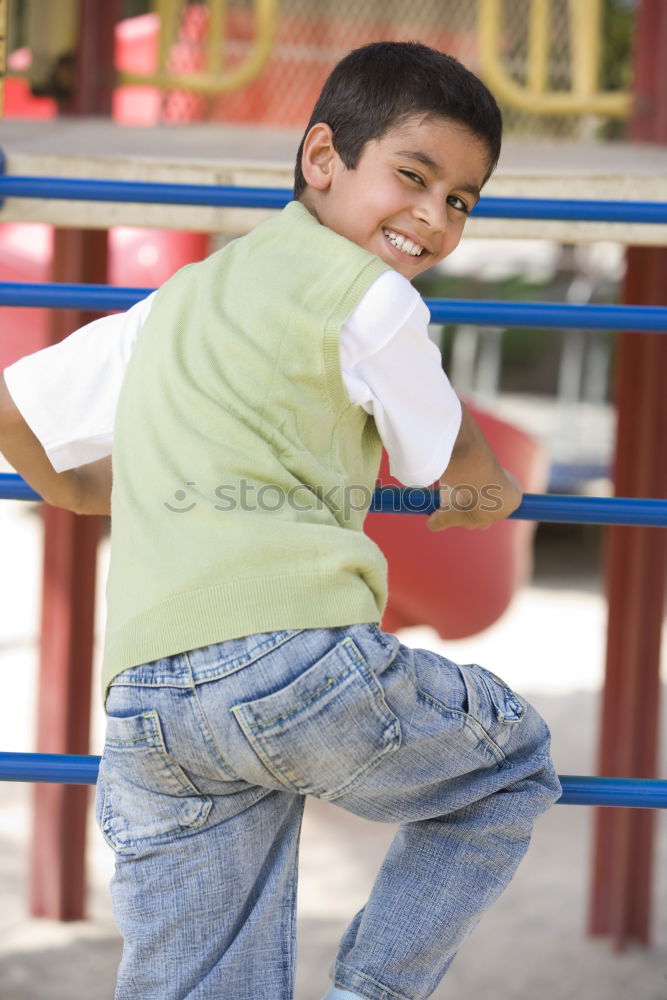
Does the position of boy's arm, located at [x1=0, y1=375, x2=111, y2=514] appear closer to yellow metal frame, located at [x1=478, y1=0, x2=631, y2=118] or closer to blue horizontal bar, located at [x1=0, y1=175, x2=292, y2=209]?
blue horizontal bar, located at [x1=0, y1=175, x2=292, y2=209]

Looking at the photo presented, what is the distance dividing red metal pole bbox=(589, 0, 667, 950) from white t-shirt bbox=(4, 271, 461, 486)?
5.65 feet

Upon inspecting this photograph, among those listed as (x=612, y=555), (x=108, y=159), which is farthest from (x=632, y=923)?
(x=108, y=159)

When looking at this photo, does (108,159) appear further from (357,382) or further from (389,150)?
(357,382)

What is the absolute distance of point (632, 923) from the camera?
2.95 metres

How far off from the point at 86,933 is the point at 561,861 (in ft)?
4.04

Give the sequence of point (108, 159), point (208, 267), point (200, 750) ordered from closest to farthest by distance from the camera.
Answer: point (200, 750) < point (208, 267) < point (108, 159)

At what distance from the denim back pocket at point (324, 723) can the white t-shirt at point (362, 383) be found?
19 cm

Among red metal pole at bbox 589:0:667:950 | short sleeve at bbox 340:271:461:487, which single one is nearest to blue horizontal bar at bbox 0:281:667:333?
short sleeve at bbox 340:271:461:487

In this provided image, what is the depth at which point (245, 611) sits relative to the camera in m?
1.05

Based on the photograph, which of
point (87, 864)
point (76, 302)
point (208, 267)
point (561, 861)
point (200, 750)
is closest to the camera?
point (200, 750)

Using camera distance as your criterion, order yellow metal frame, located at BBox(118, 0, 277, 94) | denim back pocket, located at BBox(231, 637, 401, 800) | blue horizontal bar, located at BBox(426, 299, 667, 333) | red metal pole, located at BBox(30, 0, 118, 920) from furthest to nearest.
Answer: yellow metal frame, located at BBox(118, 0, 277, 94) < red metal pole, located at BBox(30, 0, 118, 920) < blue horizontal bar, located at BBox(426, 299, 667, 333) < denim back pocket, located at BBox(231, 637, 401, 800)

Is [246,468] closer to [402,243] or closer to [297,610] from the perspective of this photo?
[297,610]

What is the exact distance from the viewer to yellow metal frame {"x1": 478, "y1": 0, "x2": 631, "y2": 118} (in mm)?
3102

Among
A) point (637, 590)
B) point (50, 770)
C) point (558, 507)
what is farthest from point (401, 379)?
point (637, 590)
